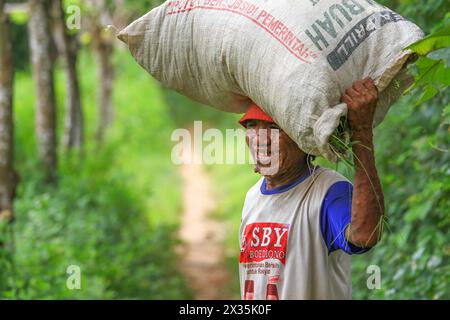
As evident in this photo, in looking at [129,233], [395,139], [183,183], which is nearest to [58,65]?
[183,183]

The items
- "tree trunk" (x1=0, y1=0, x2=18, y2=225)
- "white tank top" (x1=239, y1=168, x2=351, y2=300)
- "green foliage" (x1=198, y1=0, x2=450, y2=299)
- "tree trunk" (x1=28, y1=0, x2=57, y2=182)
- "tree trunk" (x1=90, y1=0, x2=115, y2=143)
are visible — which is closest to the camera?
"white tank top" (x1=239, y1=168, x2=351, y2=300)

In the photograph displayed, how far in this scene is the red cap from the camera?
117 inches

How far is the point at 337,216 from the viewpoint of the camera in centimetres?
274

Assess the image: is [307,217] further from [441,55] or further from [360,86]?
[441,55]

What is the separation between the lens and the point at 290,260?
9.30ft

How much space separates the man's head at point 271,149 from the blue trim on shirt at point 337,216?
0.69ft

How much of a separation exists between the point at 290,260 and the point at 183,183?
1310 centimetres

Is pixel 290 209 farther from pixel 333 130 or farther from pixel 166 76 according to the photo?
pixel 166 76

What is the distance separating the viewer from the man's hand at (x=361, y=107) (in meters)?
2.61

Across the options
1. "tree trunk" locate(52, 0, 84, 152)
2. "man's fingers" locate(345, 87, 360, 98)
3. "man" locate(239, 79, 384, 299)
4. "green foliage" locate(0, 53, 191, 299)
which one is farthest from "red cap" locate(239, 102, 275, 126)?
"tree trunk" locate(52, 0, 84, 152)

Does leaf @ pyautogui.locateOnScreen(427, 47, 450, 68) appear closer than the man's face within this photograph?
Yes

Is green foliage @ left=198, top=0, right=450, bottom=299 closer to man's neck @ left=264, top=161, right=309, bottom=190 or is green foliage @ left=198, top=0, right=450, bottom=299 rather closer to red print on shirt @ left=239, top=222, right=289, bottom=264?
man's neck @ left=264, top=161, right=309, bottom=190

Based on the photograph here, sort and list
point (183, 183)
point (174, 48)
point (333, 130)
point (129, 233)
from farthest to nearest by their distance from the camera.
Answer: point (183, 183) → point (129, 233) → point (174, 48) → point (333, 130)

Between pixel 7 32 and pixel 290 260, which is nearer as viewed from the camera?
pixel 290 260
